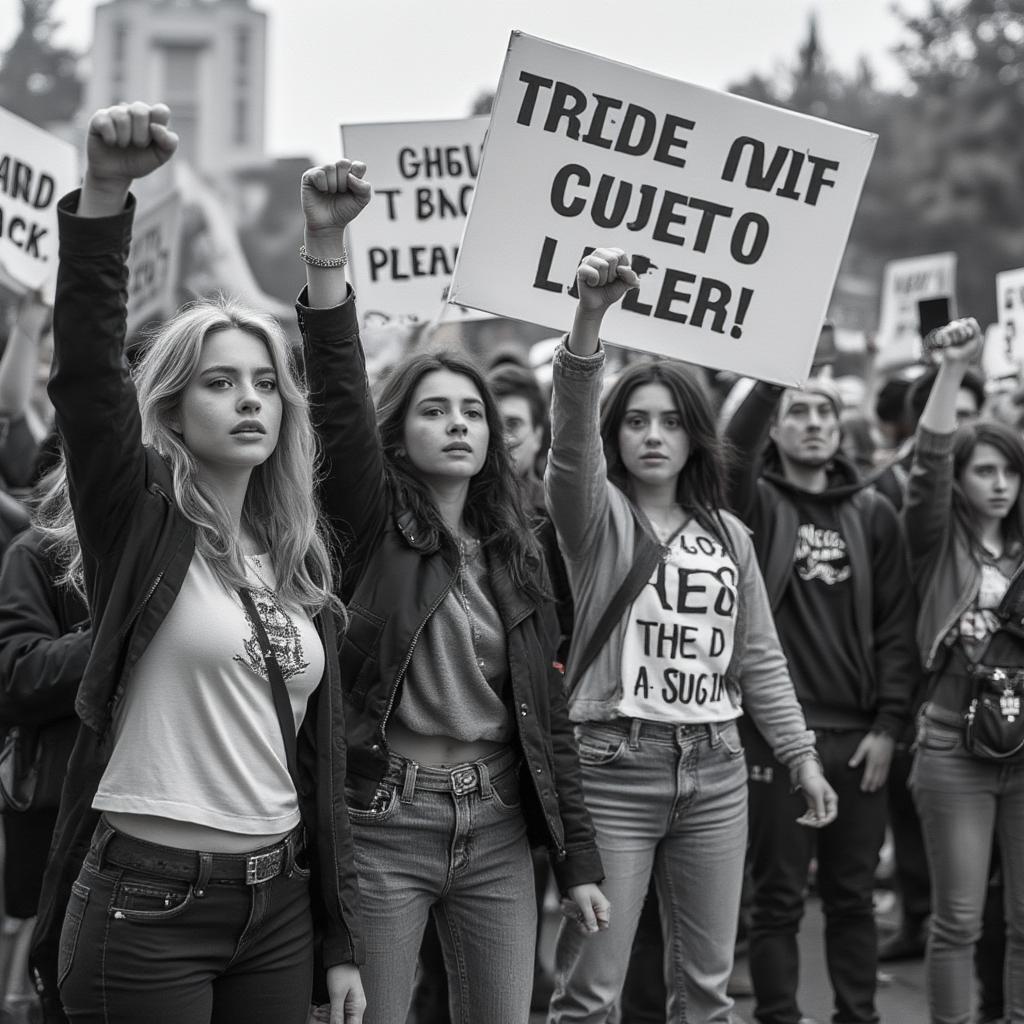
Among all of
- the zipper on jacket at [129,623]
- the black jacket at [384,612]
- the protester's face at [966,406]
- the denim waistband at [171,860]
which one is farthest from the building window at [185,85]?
the denim waistband at [171,860]

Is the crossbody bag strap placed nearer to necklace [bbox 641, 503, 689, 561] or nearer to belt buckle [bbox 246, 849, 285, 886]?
belt buckle [bbox 246, 849, 285, 886]

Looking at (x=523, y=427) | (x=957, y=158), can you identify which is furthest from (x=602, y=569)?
(x=957, y=158)

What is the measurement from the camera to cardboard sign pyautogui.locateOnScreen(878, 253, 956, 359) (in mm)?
8547

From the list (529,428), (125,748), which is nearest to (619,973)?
(125,748)

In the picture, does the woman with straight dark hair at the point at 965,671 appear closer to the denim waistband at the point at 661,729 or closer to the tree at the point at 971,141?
the denim waistband at the point at 661,729

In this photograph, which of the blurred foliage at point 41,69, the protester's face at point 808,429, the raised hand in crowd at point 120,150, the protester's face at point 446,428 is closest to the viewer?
the raised hand in crowd at point 120,150

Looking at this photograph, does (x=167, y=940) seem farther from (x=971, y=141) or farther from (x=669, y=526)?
(x=971, y=141)

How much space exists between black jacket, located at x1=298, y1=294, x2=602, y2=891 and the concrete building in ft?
216

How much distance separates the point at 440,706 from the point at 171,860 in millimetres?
817

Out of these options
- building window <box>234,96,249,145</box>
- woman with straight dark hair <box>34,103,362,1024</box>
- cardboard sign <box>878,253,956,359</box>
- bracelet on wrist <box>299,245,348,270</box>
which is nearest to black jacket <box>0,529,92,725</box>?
woman with straight dark hair <box>34,103,362,1024</box>

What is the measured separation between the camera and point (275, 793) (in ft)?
9.43

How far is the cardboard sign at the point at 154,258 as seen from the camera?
6.80 meters

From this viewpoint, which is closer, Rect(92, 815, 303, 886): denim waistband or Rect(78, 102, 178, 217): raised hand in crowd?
Rect(78, 102, 178, 217): raised hand in crowd

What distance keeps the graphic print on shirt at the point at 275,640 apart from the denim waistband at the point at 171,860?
0.34 meters
